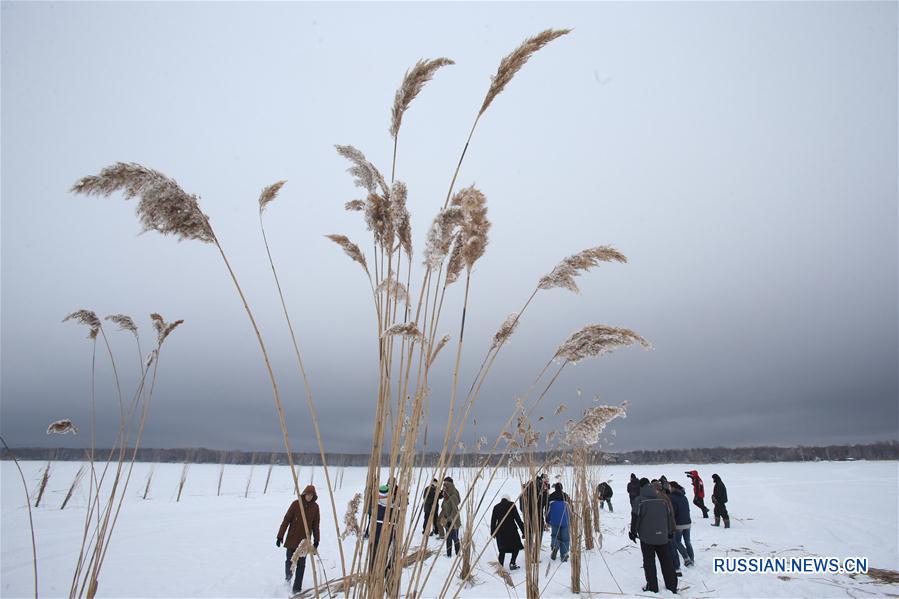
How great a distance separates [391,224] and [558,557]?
9.21 meters

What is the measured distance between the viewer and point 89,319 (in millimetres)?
2754

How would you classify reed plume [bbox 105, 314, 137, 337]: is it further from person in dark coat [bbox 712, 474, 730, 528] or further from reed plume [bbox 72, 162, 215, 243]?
person in dark coat [bbox 712, 474, 730, 528]

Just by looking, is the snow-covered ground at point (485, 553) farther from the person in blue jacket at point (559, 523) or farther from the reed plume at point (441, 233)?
the reed plume at point (441, 233)

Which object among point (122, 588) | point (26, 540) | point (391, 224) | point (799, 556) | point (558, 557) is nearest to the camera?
point (391, 224)

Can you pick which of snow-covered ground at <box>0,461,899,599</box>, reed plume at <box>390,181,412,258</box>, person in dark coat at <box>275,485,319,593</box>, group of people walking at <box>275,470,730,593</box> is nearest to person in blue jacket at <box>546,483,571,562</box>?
group of people walking at <box>275,470,730,593</box>

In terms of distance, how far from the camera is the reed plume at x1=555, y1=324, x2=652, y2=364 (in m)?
→ 1.96

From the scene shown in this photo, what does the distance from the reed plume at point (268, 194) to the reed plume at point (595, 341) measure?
58.8 inches

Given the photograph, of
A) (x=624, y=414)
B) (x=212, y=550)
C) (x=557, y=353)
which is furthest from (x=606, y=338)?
(x=212, y=550)

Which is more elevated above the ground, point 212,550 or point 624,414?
point 624,414

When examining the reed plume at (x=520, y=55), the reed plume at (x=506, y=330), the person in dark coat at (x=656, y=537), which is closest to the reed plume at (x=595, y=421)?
the reed plume at (x=506, y=330)

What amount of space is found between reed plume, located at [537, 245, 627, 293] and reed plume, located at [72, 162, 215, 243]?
1.47m

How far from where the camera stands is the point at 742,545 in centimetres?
924

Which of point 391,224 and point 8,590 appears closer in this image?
point 391,224

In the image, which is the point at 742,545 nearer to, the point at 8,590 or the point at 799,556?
the point at 799,556
